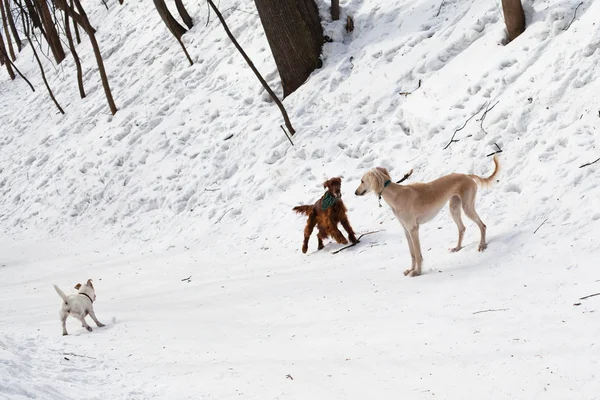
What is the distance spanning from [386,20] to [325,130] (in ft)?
9.96

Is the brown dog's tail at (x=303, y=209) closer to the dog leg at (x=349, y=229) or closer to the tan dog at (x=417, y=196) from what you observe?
the dog leg at (x=349, y=229)

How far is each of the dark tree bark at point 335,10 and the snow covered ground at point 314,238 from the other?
28cm

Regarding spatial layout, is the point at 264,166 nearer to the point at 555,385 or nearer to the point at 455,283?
the point at 455,283

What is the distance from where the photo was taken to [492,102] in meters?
8.76

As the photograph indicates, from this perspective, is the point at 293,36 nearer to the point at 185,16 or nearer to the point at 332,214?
the point at 332,214

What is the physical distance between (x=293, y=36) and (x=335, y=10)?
1.26 m

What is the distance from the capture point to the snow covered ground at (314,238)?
4.55 m

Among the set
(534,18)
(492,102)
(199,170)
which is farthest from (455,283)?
(199,170)

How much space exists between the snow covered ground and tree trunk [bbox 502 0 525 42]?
20 cm

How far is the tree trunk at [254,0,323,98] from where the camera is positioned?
1198 centimetres

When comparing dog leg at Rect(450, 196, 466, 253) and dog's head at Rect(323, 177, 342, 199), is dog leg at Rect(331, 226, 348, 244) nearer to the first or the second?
dog's head at Rect(323, 177, 342, 199)

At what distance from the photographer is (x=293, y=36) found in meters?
12.1

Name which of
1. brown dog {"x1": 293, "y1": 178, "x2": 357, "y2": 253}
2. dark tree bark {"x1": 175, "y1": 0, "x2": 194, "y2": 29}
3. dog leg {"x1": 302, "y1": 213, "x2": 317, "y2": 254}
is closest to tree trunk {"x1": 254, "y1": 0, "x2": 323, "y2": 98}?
dog leg {"x1": 302, "y1": 213, "x2": 317, "y2": 254}

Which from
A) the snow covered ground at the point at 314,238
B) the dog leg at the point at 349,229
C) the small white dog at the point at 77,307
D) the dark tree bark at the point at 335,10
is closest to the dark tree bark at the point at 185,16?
the snow covered ground at the point at 314,238
